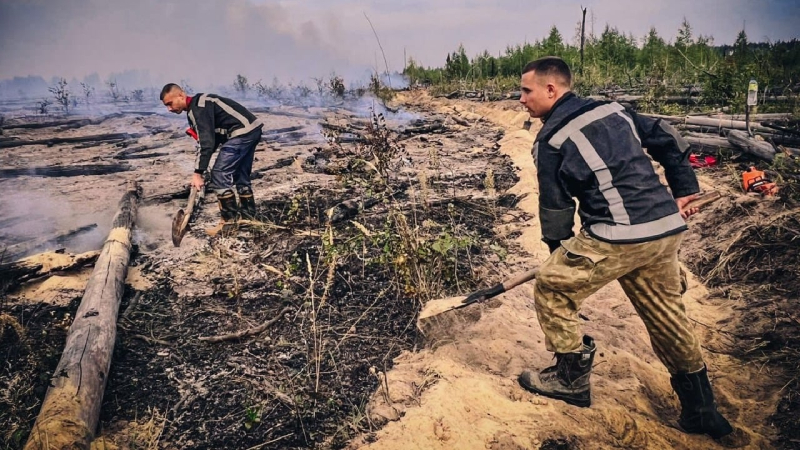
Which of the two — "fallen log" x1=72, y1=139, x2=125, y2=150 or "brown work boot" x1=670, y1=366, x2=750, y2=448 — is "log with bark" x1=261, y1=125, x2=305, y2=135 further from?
"brown work boot" x1=670, y1=366, x2=750, y2=448

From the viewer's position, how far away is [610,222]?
235 centimetres

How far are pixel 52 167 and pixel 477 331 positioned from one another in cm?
885

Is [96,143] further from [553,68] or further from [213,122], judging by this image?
[553,68]

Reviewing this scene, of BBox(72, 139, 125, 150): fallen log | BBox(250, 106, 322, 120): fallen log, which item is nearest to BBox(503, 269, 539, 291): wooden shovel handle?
BBox(72, 139, 125, 150): fallen log

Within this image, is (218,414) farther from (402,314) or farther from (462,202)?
(462,202)

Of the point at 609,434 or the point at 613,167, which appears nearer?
the point at 613,167

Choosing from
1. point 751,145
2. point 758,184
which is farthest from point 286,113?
point 758,184

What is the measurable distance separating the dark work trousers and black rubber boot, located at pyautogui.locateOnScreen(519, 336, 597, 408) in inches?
172

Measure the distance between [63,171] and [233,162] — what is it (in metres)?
4.80

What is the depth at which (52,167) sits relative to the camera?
8.64m

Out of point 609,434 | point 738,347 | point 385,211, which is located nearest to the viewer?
point 609,434

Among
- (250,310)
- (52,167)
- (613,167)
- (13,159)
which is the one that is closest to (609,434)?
(613,167)

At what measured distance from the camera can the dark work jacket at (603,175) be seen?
2320 mm

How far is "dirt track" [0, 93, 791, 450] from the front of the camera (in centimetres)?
253
